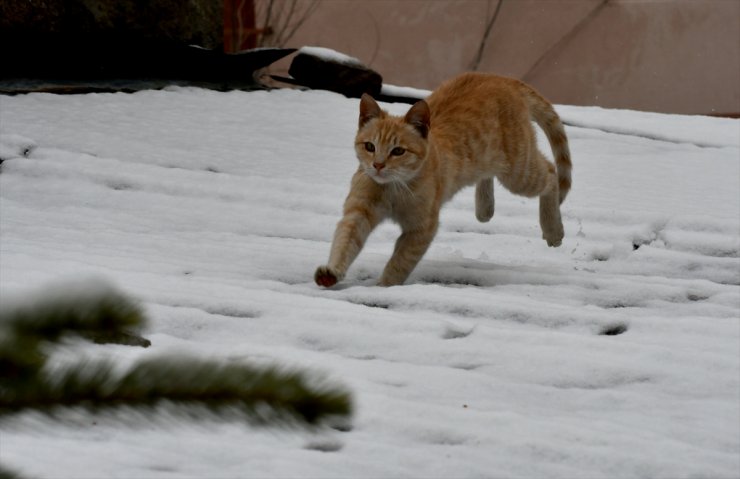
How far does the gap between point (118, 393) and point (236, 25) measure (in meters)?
9.13

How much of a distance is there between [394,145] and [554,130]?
1297mm

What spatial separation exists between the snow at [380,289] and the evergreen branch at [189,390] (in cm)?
3

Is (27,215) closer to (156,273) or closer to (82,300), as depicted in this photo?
(156,273)

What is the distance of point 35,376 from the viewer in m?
0.79

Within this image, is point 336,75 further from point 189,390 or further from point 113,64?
point 189,390

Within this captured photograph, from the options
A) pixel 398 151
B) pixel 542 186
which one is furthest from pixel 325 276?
pixel 542 186

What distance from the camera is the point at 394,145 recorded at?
3799mm

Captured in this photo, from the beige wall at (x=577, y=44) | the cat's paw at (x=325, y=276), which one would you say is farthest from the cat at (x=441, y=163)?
the beige wall at (x=577, y=44)

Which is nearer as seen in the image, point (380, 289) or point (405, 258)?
point (380, 289)

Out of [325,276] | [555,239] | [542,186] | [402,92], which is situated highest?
[542,186]

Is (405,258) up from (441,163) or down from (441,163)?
down

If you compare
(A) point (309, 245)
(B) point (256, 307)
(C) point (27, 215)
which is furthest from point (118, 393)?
(C) point (27, 215)

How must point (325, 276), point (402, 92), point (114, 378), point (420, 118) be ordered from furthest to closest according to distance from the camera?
point (402, 92)
point (420, 118)
point (325, 276)
point (114, 378)

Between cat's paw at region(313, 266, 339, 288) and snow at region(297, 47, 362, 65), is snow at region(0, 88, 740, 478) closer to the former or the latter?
cat's paw at region(313, 266, 339, 288)
